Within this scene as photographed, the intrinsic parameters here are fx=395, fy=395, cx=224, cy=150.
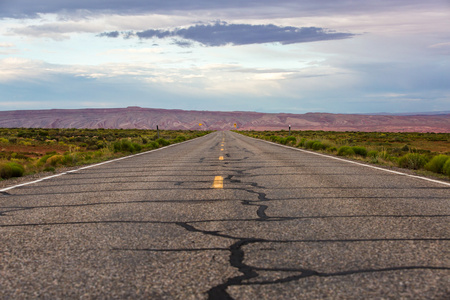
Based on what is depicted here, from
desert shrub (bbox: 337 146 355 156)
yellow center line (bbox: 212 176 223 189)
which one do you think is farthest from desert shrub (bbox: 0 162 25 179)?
desert shrub (bbox: 337 146 355 156)

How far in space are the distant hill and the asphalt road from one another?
136 metres

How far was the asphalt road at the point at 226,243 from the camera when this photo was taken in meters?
2.99

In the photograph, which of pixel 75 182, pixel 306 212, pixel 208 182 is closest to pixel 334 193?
pixel 306 212

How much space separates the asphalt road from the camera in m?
2.99

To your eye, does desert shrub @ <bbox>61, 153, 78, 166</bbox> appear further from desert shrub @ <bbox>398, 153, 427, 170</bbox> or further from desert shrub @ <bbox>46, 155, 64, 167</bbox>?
desert shrub @ <bbox>398, 153, 427, 170</bbox>

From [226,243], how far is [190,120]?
173926 millimetres

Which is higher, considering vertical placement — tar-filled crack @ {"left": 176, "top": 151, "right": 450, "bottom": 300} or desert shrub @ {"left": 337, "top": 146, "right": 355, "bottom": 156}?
tar-filled crack @ {"left": 176, "top": 151, "right": 450, "bottom": 300}

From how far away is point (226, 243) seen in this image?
4.09 meters

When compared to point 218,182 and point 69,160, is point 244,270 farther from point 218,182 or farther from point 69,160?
point 69,160

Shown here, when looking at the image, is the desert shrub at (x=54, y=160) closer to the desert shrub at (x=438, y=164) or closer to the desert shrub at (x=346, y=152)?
the desert shrub at (x=346, y=152)

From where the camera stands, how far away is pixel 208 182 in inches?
342

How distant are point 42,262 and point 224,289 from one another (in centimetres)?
177

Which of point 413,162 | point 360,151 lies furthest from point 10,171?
point 360,151

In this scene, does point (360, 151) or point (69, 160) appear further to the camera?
point (360, 151)
